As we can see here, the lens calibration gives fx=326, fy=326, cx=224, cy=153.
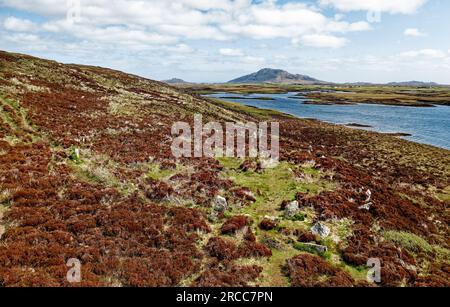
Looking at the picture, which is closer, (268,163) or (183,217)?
(183,217)

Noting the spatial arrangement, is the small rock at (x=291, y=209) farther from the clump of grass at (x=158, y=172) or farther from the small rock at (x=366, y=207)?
the clump of grass at (x=158, y=172)

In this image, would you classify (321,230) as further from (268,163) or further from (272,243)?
(268,163)

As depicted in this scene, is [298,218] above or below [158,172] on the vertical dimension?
below

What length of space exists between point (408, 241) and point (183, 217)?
43.4 feet

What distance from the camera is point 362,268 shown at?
15445mm

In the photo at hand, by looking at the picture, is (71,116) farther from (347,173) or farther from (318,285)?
(318,285)

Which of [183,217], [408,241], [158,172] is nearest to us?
[183,217]

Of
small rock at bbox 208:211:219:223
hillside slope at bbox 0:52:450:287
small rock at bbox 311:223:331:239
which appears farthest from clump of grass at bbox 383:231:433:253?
small rock at bbox 208:211:219:223

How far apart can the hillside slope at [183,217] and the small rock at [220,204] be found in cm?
26

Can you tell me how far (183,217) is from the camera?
1823 centimetres

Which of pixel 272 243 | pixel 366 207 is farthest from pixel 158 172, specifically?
pixel 366 207

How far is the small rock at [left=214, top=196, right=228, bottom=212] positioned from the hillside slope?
26 cm

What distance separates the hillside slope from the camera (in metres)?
13.7

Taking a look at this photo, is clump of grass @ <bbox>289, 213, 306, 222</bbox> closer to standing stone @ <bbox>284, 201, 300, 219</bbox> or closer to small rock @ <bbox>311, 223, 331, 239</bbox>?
standing stone @ <bbox>284, 201, 300, 219</bbox>
